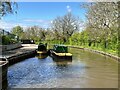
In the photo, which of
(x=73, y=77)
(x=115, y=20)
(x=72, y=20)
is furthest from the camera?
(x=72, y=20)

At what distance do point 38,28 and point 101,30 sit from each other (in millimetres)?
79988

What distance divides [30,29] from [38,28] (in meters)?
3.91

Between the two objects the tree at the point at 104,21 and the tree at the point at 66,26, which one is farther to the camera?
the tree at the point at 66,26

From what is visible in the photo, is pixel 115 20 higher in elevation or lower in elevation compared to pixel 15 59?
higher

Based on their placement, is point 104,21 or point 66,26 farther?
point 66,26

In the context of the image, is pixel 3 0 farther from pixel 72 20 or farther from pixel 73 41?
→ pixel 72 20

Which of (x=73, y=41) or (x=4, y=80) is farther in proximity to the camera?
(x=73, y=41)

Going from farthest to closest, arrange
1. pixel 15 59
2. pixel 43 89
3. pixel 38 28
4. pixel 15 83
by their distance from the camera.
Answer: pixel 38 28 < pixel 15 59 < pixel 15 83 < pixel 43 89

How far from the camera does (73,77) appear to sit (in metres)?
21.0

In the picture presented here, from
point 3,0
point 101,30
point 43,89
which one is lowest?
point 43,89

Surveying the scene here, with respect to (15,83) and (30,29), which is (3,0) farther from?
(30,29)

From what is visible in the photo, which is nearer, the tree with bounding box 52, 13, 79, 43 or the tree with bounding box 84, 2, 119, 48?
the tree with bounding box 84, 2, 119, 48

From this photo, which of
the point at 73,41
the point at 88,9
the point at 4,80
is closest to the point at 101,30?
the point at 88,9

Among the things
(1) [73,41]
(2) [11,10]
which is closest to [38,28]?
(1) [73,41]
